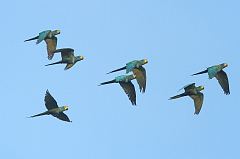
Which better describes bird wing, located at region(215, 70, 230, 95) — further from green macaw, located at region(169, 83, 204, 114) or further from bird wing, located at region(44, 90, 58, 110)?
bird wing, located at region(44, 90, 58, 110)

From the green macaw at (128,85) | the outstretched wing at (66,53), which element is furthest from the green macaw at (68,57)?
the green macaw at (128,85)

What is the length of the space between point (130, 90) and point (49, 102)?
20.1 ft

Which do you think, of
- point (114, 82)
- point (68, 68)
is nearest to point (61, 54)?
point (68, 68)

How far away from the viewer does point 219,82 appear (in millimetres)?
73125

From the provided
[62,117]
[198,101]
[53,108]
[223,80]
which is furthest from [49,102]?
[223,80]

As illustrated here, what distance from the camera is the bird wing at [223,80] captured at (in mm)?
73000

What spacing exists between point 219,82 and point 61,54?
468 inches

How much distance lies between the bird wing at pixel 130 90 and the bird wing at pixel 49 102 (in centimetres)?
520

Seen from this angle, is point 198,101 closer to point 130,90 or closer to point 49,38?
point 130,90

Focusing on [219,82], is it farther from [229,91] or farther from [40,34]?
[40,34]

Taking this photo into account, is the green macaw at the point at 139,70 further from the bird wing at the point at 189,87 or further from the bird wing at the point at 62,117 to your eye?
the bird wing at the point at 62,117

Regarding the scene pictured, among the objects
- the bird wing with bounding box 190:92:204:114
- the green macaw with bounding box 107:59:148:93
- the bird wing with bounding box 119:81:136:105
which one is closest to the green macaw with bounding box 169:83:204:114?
the bird wing with bounding box 190:92:204:114

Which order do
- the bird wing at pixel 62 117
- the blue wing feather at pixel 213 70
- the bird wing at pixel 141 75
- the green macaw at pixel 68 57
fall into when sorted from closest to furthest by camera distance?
the bird wing at pixel 62 117
the blue wing feather at pixel 213 70
the bird wing at pixel 141 75
the green macaw at pixel 68 57

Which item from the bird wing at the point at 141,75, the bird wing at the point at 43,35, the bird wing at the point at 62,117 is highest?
the bird wing at the point at 43,35
